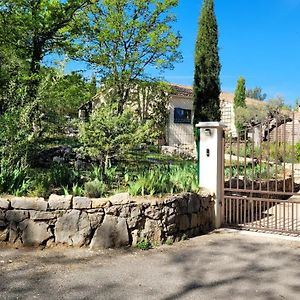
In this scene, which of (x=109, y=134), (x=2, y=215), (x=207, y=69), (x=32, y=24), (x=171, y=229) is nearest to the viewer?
(x=2, y=215)

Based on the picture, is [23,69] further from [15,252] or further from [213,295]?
[213,295]

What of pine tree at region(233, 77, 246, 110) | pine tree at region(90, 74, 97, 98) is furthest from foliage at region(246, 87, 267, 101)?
pine tree at region(90, 74, 97, 98)

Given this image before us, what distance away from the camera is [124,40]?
18.2 m

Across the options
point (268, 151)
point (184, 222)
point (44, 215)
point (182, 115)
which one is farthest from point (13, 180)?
point (182, 115)

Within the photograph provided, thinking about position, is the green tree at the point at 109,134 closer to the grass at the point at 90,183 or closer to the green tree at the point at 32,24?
the grass at the point at 90,183

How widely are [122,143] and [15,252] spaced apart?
128 inches

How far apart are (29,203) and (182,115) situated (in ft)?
68.8

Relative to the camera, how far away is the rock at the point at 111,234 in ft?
20.4

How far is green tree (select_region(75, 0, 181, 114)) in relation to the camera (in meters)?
17.8

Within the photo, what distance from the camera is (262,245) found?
6.59 m

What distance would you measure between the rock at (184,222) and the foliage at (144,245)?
784 mm

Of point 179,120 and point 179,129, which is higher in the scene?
point 179,120

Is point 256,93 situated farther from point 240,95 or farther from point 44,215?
point 44,215

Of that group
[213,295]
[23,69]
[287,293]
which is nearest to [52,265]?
[213,295]
